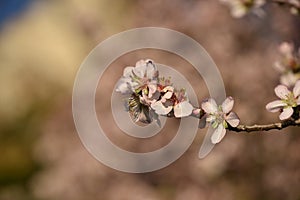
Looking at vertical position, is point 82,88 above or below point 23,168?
below

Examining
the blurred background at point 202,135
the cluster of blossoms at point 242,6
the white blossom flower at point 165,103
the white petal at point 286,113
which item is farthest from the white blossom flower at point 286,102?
the blurred background at point 202,135

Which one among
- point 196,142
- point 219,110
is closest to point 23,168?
point 196,142

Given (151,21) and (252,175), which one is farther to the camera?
(151,21)

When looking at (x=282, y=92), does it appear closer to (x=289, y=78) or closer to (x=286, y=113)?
(x=286, y=113)

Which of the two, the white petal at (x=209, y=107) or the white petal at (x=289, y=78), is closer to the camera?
the white petal at (x=209, y=107)

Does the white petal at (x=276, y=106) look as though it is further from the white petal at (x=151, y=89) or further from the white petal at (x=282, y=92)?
the white petal at (x=151, y=89)

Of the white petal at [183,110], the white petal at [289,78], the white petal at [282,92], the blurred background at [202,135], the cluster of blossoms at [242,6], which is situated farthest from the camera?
the blurred background at [202,135]

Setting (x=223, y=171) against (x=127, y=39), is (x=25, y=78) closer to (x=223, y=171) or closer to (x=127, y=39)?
(x=127, y=39)
